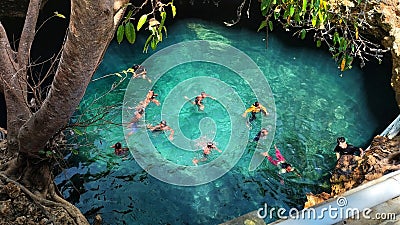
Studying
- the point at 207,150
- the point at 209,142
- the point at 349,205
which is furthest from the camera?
the point at 209,142

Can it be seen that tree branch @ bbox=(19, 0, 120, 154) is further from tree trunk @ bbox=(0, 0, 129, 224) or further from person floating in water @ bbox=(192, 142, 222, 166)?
person floating in water @ bbox=(192, 142, 222, 166)

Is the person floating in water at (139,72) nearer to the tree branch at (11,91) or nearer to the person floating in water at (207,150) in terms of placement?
the person floating in water at (207,150)

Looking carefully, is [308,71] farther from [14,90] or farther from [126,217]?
[14,90]

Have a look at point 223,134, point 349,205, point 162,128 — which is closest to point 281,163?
point 223,134

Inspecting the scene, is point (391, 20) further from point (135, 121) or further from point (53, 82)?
point (53, 82)

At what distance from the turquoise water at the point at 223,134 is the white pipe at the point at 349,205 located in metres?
3.12

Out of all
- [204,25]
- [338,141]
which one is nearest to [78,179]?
[338,141]

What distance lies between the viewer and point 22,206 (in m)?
4.19

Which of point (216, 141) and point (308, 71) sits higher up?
point (308, 71)

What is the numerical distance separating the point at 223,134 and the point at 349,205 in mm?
5549

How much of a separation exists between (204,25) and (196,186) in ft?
18.6

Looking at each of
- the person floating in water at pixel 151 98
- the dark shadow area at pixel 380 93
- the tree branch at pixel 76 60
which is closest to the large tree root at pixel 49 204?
the tree branch at pixel 76 60

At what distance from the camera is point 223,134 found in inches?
327

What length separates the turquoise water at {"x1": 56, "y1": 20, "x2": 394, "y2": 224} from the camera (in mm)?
6777
